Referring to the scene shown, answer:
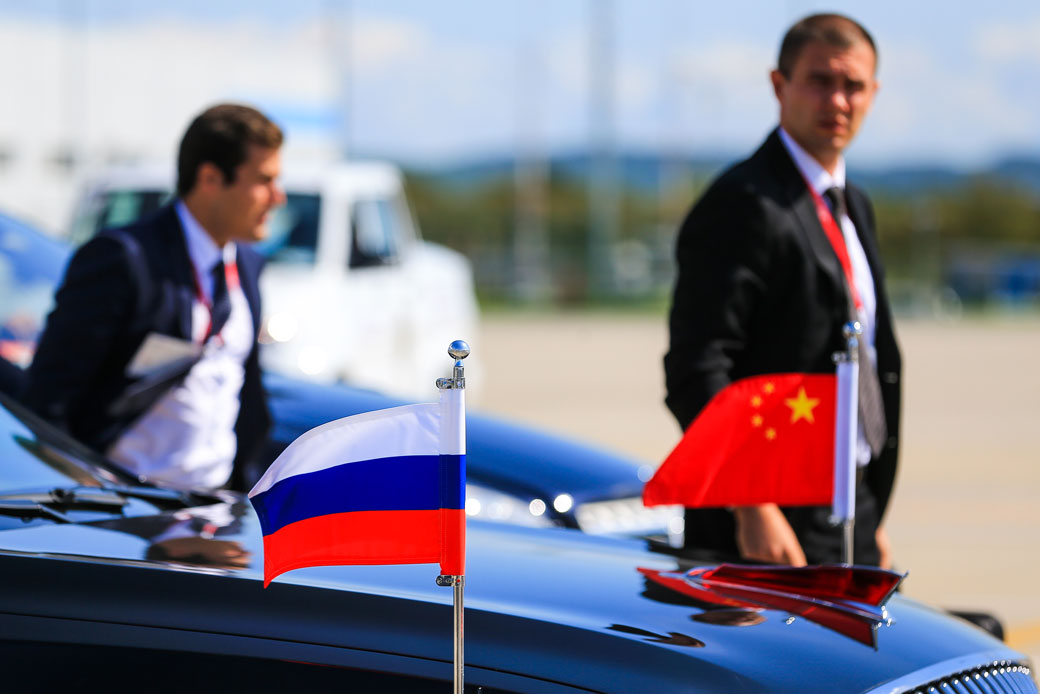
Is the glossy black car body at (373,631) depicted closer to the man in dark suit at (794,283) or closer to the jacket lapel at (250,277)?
the man in dark suit at (794,283)

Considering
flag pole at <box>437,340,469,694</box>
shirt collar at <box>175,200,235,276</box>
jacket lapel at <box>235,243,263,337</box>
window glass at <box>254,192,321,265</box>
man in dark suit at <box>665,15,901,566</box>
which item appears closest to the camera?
flag pole at <box>437,340,469,694</box>

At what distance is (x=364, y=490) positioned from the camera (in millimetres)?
2436

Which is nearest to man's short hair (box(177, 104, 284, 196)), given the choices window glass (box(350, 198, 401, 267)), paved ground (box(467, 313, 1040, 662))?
paved ground (box(467, 313, 1040, 662))

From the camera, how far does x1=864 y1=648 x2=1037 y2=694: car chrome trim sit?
251 centimetres

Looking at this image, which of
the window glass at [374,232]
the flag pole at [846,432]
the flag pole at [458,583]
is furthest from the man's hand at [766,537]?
the window glass at [374,232]

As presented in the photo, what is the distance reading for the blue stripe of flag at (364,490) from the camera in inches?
95.0

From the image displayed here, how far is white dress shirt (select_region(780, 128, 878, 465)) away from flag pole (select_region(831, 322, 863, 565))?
22cm

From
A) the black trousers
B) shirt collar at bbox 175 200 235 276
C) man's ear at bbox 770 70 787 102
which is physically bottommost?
the black trousers

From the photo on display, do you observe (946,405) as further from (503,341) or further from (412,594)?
(412,594)

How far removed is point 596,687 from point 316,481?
54cm

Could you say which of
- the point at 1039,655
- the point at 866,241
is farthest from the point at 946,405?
the point at 866,241

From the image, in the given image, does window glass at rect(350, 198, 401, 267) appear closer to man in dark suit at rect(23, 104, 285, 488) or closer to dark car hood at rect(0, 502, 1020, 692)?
man in dark suit at rect(23, 104, 285, 488)

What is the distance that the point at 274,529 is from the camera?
241 centimetres

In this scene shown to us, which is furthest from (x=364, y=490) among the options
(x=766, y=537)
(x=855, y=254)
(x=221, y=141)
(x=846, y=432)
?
(x=221, y=141)
